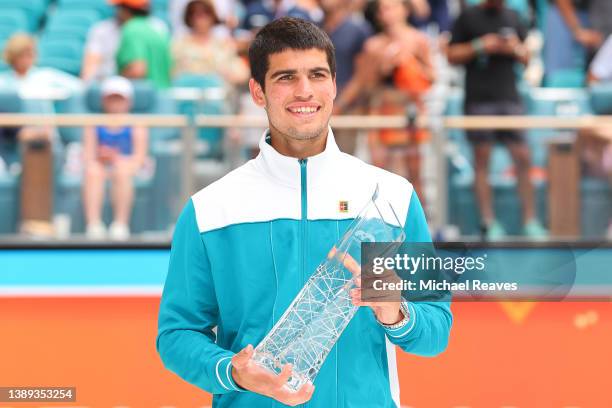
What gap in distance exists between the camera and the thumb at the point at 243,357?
224 cm

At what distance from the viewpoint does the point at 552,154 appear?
6.39m

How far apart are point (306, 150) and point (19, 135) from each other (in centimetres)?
419

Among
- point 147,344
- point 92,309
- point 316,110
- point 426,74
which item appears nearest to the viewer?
point 316,110

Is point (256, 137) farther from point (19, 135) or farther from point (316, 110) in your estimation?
point (316, 110)

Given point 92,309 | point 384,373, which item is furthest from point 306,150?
point 92,309

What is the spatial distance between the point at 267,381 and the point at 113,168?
4.27m

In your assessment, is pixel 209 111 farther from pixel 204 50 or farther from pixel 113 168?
pixel 204 50

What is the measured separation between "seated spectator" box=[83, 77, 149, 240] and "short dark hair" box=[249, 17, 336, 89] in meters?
3.91

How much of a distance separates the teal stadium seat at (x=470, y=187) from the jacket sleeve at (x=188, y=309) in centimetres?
409

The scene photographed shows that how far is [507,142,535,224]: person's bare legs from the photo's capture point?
6.34 metres

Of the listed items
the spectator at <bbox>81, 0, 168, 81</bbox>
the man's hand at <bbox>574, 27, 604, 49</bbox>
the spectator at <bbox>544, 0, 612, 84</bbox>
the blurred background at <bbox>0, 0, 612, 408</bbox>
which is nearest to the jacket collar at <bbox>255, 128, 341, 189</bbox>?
the blurred background at <bbox>0, 0, 612, 408</bbox>

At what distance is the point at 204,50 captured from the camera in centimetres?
766

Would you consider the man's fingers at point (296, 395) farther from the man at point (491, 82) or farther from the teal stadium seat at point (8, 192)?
the teal stadium seat at point (8, 192)

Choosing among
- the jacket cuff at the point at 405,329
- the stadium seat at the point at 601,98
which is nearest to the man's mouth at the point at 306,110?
the jacket cuff at the point at 405,329
